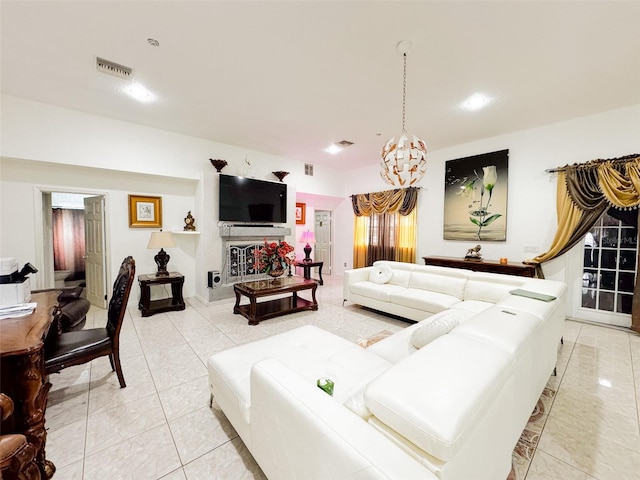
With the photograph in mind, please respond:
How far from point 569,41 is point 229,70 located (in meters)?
3.07

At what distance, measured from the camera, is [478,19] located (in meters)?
1.99

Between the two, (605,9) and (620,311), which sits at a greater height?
(605,9)

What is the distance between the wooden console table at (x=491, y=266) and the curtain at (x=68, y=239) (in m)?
7.96

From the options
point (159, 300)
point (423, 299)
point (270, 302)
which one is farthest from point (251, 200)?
point (423, 299)

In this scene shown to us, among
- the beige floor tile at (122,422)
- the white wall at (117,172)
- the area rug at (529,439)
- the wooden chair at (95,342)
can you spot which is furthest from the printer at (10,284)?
the area rug at (529,439)

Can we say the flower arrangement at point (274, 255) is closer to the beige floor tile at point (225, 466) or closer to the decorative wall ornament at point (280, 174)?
the decorative wall ornament at point (280, 174)

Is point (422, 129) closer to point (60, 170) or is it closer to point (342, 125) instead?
point (342, 125)

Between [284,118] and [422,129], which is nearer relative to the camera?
[284,118]

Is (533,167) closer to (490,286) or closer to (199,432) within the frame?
(490,286)

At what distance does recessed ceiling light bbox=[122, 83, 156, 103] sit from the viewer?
9.79 feet

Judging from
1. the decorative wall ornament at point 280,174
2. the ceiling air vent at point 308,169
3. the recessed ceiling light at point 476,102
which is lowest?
the decorative wall ornament at point 280,174

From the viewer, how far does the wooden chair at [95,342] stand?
72.0 inches

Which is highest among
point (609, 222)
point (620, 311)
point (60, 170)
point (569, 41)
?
point (569, 41)

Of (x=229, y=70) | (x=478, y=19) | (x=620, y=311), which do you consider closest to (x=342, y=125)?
(x=229, y=70)
